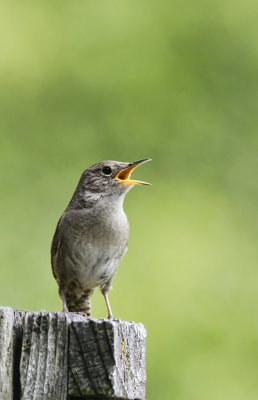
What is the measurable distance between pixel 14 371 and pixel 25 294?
3999 mm

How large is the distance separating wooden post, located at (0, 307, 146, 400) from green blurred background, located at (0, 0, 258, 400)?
361 centimetres

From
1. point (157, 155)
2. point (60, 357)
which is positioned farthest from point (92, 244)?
point (157, 155)

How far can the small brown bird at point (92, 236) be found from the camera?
535 cm

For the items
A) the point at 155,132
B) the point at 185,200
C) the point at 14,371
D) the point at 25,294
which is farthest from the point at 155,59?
the point at 14,371

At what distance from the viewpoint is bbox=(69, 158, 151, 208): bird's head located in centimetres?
543

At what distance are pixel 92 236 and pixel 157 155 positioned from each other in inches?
110

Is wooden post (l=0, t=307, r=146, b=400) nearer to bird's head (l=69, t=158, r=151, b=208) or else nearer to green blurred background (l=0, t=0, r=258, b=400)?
bird's head (l=69, t=158, r=151, b=208)

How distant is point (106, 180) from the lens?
546 cm

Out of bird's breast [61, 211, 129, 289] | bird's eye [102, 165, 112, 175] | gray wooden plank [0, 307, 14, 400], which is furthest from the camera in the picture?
bird's eye [102, 165, 112, 175]

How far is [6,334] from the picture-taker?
2879mm

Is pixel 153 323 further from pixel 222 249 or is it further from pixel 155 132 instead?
pixel 155 132

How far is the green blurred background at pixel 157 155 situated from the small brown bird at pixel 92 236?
4.39 ft

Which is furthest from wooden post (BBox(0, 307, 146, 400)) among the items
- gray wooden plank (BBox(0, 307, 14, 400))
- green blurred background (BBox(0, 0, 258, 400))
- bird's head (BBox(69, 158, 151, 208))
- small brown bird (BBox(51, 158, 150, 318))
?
green blurred background (BBox(0, 0, 258, 400))

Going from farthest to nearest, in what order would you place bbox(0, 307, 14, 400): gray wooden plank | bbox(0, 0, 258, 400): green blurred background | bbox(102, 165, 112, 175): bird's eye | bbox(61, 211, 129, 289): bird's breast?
bbox(0, 0, 258, 400): green blurred background → bbox(102, 165, 112, 175): bird's eye → bbox(61, 211, 129, 289): bird's breast → bbox(0, 307, 14, 400): gray wooden plank
